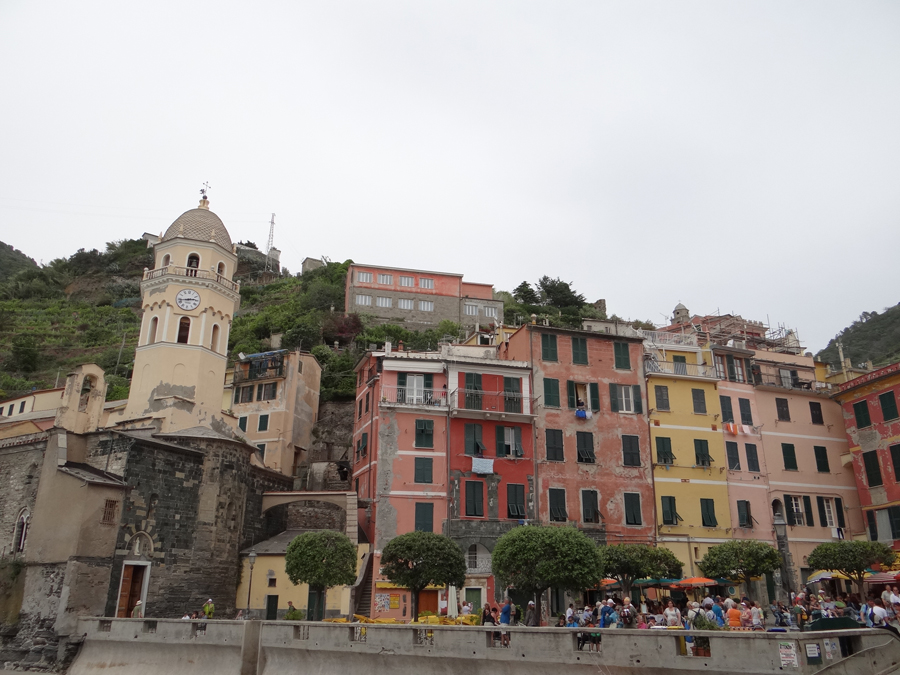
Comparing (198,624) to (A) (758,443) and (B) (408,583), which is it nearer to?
(B) (408,583)

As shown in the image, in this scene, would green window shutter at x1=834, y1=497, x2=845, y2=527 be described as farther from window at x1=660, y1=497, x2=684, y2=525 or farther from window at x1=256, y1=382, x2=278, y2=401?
window at x1=256, y1=382, x2=278, y2=401

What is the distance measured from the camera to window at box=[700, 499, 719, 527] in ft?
117

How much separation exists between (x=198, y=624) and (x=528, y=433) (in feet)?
59.4

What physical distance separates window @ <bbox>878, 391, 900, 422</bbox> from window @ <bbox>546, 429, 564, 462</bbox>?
16.5 meters

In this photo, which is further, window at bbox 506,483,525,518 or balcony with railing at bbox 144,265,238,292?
balcony with railing at bbox 144,265,238,292

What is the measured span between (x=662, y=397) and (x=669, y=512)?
19.7ft

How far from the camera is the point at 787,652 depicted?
13.8 meters

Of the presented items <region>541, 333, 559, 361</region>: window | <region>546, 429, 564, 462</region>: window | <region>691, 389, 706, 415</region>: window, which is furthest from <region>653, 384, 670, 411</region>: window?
<region>546, 429, 564, 462</region>: window

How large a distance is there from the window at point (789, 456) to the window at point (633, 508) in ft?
28.9

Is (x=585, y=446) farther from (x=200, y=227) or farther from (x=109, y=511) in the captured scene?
(x=200, y=227)

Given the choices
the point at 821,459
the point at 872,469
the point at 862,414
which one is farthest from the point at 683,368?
the point at 872,469

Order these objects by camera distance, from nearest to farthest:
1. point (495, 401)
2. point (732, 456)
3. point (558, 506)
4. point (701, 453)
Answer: point (558, 506) → point (495, 401) → point (701, 453) → point (732, 456)

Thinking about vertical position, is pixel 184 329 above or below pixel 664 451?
above

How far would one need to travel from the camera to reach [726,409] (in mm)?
38438
